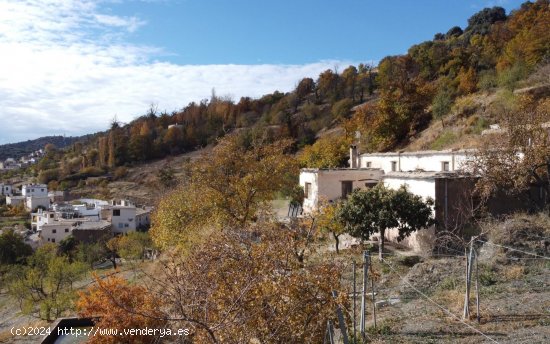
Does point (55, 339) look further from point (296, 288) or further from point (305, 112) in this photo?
point (305, 112)

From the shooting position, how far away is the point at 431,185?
15.7 metres

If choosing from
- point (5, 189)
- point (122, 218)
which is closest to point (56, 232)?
point (122, 218)

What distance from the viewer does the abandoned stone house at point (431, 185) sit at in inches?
608

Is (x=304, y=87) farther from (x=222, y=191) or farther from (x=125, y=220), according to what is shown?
(x=222, y=191)

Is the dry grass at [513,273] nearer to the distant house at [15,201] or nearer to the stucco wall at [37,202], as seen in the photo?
the stucco wall at [37,202]

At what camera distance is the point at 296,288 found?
6586 millimetres

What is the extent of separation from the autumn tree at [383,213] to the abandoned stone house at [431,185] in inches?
23.9

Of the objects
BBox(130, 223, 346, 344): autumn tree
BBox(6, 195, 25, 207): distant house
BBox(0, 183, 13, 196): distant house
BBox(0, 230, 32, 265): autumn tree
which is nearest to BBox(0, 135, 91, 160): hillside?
BBox(0, 183, 13, 196): distant house

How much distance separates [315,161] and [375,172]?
1212 cm

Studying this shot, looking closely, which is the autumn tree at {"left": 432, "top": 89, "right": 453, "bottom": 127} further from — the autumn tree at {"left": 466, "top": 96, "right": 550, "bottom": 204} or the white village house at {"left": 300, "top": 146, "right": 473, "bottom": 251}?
the autumn tree at {"left": 466, "top": 96, "right": 550, "bottom": 204}

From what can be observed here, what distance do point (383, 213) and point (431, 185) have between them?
2249 mm

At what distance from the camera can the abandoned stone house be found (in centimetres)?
1544

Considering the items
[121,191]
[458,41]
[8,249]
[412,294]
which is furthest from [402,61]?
[412,294]

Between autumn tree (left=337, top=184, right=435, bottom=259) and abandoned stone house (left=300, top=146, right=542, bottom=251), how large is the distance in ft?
2.00
